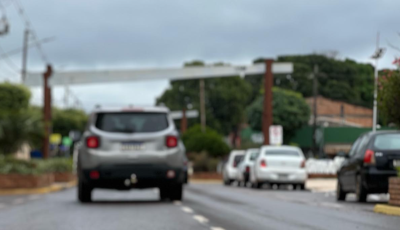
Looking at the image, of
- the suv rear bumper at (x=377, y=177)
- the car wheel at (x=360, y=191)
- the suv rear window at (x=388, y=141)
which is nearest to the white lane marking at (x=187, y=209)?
the suv rear bumper at (x=377, y=177)

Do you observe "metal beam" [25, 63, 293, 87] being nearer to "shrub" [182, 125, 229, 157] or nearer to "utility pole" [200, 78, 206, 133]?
"shrub" [182, 125, 229, 157]

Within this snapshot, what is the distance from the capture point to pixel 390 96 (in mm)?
20375

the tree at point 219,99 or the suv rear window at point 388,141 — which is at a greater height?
the tree at point 219,99

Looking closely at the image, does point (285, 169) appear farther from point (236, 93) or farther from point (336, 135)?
point (236, 93)

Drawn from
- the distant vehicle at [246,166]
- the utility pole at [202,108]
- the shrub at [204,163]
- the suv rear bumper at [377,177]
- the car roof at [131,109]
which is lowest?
the shrub at [204,163]

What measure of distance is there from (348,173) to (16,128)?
81.5 feet

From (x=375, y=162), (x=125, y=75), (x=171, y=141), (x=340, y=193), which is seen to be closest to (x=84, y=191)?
(x=171, y=141)

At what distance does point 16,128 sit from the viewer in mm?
43156

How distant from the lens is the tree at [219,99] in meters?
107

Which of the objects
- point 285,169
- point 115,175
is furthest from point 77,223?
point 285,169

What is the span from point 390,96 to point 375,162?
1613 millimetres

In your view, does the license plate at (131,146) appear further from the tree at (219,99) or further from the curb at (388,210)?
the tree at (219,99)

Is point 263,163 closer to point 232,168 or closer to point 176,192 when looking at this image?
point 232,168

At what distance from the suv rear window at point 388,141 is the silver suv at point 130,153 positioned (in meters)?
4.20
